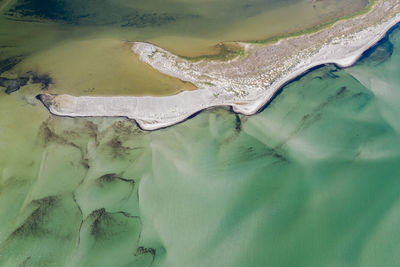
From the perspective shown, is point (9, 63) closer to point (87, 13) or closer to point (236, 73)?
point (87, 13)

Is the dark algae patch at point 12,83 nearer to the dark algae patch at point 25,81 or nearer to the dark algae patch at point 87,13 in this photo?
the dark algae patch at point 25,81

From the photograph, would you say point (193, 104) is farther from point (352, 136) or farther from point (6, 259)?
point (6, 259)

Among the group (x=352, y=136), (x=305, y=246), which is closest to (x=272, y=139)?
(x=352, y=136)

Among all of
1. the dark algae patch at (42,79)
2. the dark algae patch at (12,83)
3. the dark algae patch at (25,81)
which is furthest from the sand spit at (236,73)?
the dark algae patch at (12,83)

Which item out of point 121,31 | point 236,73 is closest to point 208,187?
point 236,73

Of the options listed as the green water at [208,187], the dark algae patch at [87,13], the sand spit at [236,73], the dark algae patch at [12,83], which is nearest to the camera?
the green water at [208,187]
